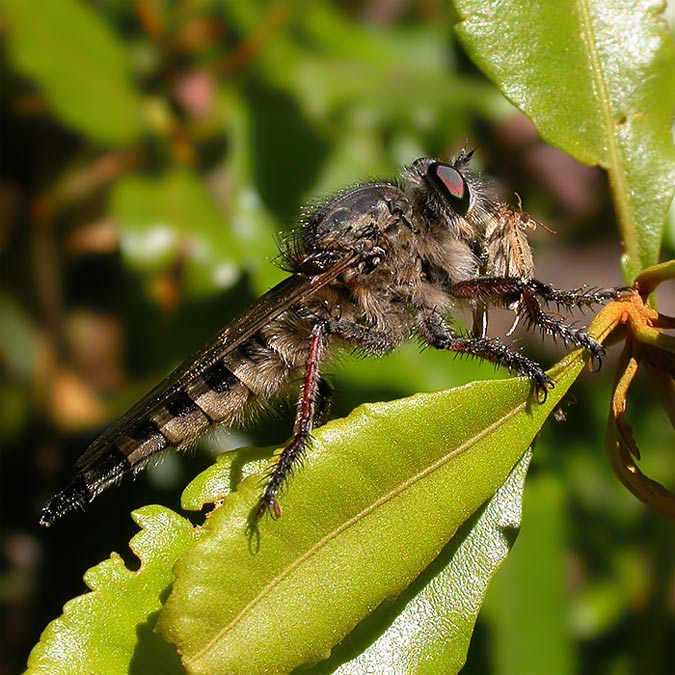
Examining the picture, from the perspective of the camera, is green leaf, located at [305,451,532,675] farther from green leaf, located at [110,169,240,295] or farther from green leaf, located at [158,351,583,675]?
green leaf, located at [110,169,240,295]

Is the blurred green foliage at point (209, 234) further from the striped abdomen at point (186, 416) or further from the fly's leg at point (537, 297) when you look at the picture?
the fly's leg at point (537, 297)

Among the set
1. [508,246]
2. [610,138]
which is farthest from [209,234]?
[610,138]

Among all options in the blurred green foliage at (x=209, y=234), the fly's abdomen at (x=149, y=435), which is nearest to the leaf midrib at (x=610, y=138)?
the fly's abdomen at (x=149, y=435)

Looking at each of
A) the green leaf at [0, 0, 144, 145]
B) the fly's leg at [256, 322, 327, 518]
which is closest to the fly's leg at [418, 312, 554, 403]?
the fly's leg at [256, 322, 327, 518]

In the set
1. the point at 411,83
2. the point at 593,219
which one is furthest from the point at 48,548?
the point at 593,219

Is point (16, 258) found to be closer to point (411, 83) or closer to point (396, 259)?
point (411, 83)

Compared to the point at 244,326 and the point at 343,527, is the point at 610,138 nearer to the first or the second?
Answer: the point at 244,326

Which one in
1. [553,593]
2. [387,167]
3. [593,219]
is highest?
[387,167]
